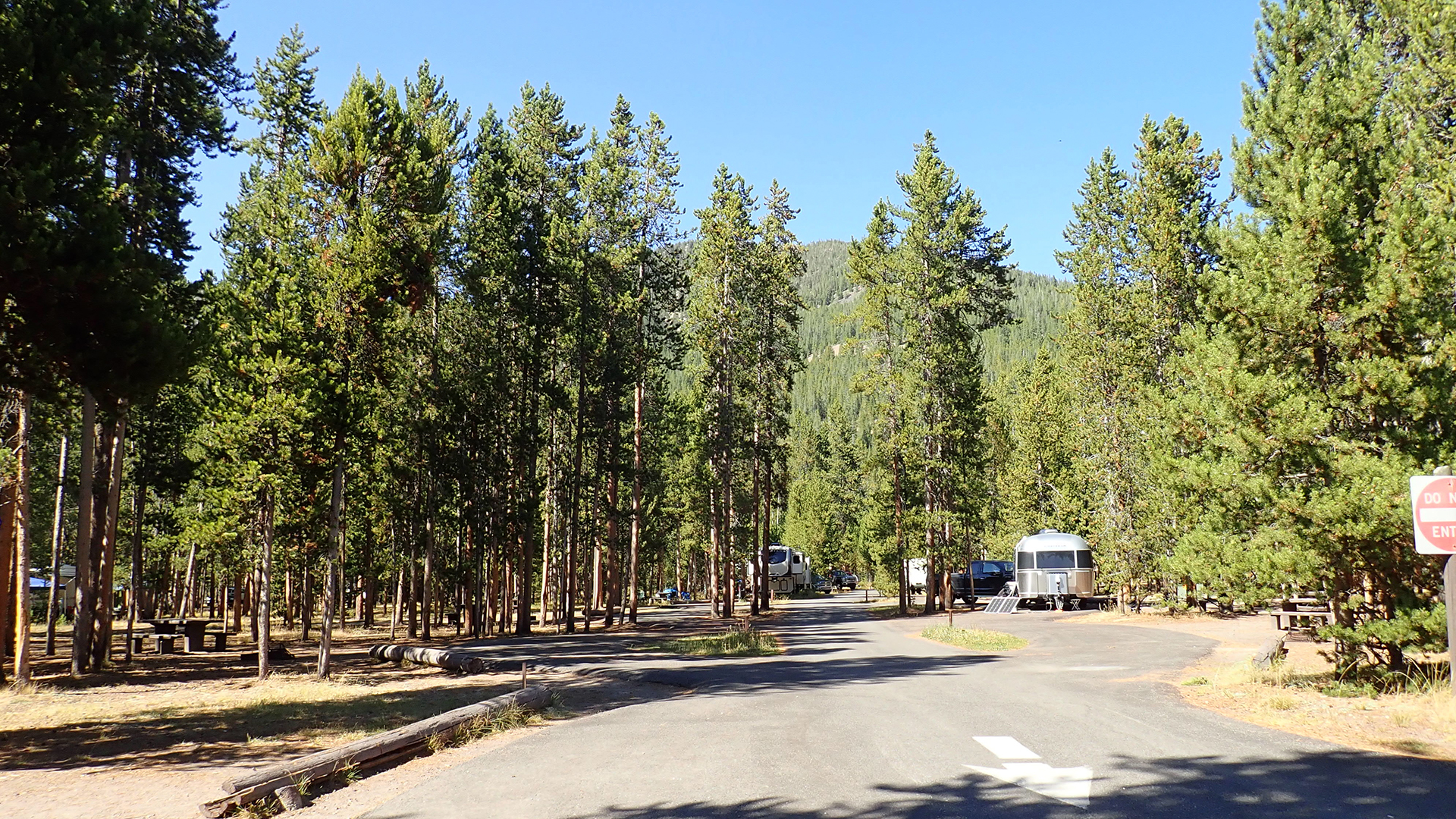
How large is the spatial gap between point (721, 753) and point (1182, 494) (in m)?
9.21

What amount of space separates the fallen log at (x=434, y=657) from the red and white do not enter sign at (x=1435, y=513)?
15989 millimetres

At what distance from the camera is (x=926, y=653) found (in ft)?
68.2

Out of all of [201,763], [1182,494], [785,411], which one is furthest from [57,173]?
[785,411]

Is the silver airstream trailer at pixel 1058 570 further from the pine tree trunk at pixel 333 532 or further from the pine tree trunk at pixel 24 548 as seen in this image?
Result: the pine tree trunk at pixel 24 548

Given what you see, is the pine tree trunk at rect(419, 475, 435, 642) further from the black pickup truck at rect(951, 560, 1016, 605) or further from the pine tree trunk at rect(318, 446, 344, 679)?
the black pickup truck at rect(951, 560, 1016, 605)

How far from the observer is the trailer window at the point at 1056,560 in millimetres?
38378

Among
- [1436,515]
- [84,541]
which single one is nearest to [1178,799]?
[1436,515]

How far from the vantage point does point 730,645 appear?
75.1ft

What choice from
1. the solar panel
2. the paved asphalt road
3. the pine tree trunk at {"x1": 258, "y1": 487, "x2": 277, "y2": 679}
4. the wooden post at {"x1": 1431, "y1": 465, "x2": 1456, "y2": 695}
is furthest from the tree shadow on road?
the solar panel

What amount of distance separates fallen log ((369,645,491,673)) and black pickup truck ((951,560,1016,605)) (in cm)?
3430

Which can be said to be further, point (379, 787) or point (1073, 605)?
point (1073, 605)

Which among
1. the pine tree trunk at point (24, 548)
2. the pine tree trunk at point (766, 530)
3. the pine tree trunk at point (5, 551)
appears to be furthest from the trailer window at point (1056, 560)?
the pine tree trunk at point (5, 551)

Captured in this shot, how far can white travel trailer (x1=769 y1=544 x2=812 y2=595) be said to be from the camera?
219 ft

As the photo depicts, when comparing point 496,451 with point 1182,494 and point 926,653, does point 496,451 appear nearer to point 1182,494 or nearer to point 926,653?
point 926,653
